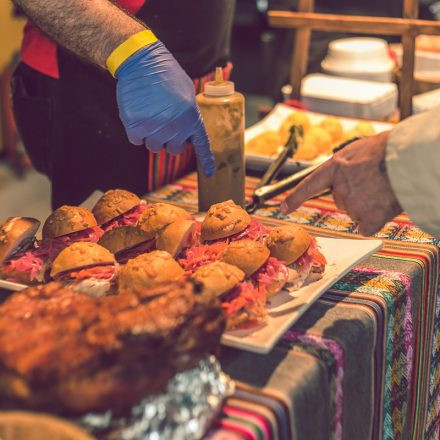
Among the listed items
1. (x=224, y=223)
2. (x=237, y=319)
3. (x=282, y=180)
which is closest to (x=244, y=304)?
(x=237, y=319)

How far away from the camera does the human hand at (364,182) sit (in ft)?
4.35

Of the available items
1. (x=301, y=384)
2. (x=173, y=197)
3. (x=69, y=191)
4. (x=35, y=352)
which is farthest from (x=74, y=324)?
(x=69, y=191)

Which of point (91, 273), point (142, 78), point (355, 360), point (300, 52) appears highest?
point (142, 78)

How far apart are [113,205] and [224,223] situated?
0.24 metres

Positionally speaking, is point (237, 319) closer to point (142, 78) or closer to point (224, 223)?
point (224, 223)

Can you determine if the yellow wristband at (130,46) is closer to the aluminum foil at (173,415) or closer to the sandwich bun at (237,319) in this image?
the sandwich bun at (237,319)

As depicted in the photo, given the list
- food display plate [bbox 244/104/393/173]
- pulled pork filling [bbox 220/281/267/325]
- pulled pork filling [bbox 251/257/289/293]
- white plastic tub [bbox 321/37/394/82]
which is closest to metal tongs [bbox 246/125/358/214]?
food display plate [bbox 244/104/393/173]

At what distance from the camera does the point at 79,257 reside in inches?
50.0

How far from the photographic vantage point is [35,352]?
0.90 m

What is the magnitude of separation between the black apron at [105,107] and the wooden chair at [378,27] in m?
0.50

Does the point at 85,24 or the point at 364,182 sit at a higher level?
the point at 85,24

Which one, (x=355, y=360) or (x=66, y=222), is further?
(x=66, y=222)

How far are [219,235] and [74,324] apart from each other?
0.49 m

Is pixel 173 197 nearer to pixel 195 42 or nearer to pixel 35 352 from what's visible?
pixel 195 42
